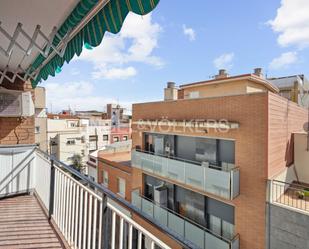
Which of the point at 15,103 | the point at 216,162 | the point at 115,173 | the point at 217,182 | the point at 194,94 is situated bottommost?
the point at 115,173

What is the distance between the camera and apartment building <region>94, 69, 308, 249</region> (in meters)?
5.80

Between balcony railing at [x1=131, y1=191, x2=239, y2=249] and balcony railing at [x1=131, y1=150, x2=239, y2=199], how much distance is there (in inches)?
51.0

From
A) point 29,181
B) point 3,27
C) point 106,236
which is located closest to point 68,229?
point 106,236

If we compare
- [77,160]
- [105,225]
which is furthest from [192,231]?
[77,160]

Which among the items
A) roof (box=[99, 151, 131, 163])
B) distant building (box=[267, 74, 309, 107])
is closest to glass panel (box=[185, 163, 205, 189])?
roof (box=[99, 151, 131, 163])

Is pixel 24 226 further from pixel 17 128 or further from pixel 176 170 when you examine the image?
pixel 176 170

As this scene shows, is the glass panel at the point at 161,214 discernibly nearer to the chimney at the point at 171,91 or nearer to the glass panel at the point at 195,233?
the glass panel at the point at 195,233

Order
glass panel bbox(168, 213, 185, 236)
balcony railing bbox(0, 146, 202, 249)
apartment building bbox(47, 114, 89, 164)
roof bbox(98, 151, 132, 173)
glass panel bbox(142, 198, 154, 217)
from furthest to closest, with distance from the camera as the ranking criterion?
apartment building bbox(47, 114, 89, 164) → roof bbox(98, 151, 132, 173) → glass panel bbox(142, 198, 154, 217) → glass panel bbox(168, 213, 185, 236) → balcony railing bbox(0, 146, 202, 249)

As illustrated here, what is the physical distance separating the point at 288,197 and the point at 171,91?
32.8 ft

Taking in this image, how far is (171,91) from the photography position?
14.7 meters

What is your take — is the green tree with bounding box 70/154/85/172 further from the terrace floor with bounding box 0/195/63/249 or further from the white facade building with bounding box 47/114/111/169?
the terrace floor with bounding box 0/195/63/249

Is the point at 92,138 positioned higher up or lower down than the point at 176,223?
higher up

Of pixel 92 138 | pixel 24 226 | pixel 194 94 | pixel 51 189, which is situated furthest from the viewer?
pixel 92 138

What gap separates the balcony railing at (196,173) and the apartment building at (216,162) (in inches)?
0.9
